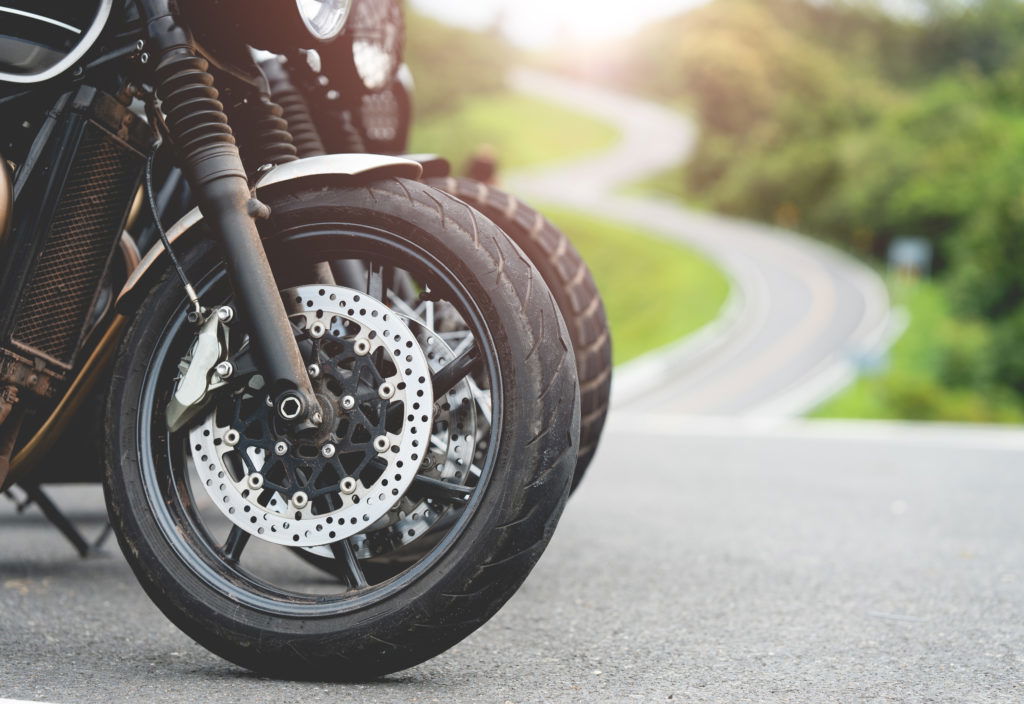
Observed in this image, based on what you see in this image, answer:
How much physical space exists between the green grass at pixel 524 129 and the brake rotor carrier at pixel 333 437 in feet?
215

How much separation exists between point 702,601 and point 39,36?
2146mm

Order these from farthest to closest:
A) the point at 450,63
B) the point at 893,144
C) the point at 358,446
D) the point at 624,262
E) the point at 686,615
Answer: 1. the point at 450,63
2. the point at 893,144
3. the point at 624,262
4. the point at 686,615
5. the point at 358,446

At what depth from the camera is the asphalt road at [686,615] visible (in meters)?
2.30

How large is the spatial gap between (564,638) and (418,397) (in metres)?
0.82

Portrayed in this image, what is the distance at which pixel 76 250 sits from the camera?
2527 mm

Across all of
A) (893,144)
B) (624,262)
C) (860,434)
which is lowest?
(860,434)

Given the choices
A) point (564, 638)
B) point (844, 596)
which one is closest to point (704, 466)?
point (844, 596)

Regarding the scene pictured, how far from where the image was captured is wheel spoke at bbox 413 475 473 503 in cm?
231

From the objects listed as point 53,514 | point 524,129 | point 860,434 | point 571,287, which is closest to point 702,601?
point 571,287

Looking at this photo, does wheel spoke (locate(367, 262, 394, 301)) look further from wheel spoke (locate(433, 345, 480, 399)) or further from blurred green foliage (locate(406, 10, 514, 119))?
blurred green foliage (locate(406, 10, 514, 119))

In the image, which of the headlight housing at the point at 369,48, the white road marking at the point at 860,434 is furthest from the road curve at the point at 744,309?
the headlight housing at the point at 369,48

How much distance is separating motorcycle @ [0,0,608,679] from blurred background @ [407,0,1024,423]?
7.64 ft

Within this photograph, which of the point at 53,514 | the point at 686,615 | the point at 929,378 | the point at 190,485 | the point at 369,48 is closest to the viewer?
the point at 190,485

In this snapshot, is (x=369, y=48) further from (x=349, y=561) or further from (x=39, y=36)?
(x=349, y=561)
